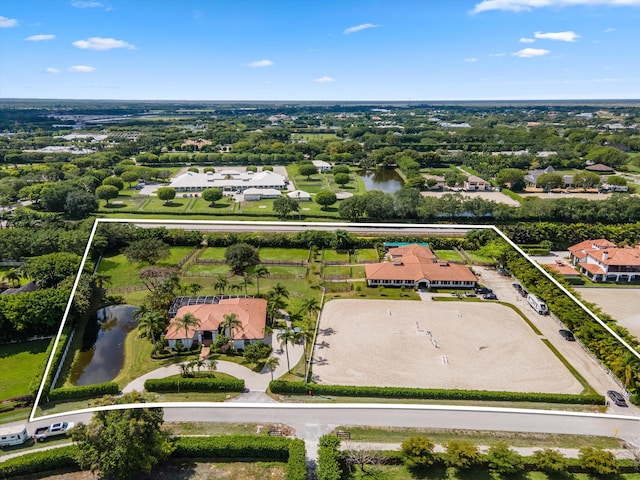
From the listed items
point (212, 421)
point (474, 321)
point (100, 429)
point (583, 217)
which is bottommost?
point (212, 421)

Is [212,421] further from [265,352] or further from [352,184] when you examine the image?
[352,184]

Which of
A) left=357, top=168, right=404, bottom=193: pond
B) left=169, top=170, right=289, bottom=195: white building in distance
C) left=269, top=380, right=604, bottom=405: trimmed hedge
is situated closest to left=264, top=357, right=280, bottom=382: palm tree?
left=269, top=380, right=604, bottom=405: trimmed hedge

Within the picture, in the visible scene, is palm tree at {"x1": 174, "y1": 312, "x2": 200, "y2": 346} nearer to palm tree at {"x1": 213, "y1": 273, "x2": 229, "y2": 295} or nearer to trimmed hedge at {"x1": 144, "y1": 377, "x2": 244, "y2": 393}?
palm tree at {"x1": 213, "y1": 273, "x2": 229, "y2": 295}

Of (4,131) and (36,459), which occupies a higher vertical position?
(4,131)

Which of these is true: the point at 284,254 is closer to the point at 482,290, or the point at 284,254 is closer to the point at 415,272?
the point at 415,272

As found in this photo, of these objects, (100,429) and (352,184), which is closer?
(100,429)

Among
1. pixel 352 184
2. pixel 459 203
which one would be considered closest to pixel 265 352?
pixel 459 203
